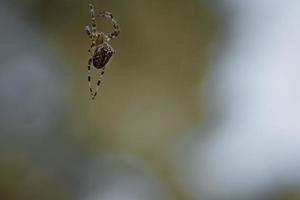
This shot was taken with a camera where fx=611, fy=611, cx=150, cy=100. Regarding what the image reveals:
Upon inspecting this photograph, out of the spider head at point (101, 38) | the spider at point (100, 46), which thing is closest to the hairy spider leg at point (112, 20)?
the spider at point (100, 46)

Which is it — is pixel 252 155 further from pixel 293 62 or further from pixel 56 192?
pixel 56 192

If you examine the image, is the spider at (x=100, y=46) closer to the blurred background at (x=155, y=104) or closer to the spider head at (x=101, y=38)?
the spider head at (x=101, y=38)

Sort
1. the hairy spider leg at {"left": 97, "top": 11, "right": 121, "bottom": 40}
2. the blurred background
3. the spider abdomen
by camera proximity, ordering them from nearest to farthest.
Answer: the spider abdomen
the hairy spider leg at {"left": 97, "top": 11, "right": 121, "bottom": 40}
the blurred background

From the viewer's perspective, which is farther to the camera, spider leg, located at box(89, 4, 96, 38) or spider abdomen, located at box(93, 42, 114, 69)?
spider leg, located at box(89, 4, 96, 38)

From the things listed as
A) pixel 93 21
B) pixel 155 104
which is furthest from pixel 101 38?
pixel 155 104

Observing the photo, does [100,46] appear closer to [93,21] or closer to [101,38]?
[101,38]

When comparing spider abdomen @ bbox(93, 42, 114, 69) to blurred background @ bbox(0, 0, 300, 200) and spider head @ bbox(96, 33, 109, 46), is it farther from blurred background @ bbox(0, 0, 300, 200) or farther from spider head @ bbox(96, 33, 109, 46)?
blurred background @ bbox(0, 0, 300, 200)

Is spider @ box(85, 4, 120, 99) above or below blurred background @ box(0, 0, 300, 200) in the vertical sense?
below

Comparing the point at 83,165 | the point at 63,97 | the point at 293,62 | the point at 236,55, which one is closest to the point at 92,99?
the point at 63,97

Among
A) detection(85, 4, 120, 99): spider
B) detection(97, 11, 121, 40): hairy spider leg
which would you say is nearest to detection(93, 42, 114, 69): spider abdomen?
detection(85, 4, 120, 99): spider

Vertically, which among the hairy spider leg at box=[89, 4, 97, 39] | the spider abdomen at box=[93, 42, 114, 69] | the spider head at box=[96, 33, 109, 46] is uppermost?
the hairy spider leg at box=[89, 4, 97, 39]
